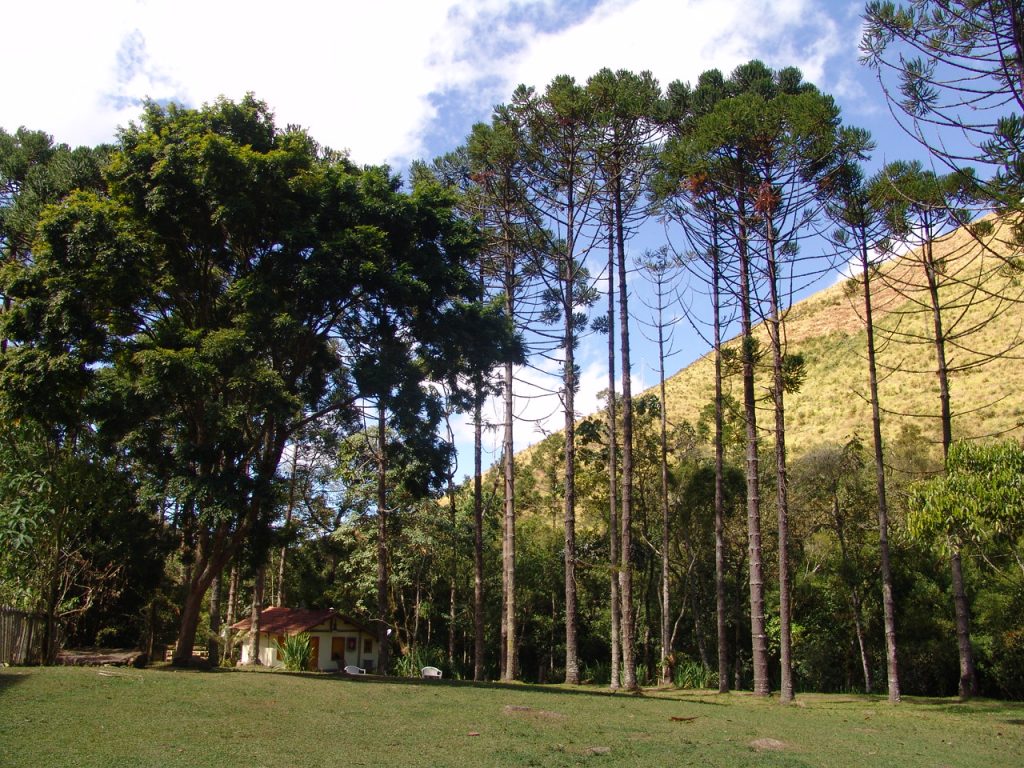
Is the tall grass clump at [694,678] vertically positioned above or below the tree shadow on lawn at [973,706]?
below

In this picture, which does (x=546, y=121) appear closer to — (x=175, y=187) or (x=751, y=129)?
(x=751, y=129)

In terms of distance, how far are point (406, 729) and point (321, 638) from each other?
26.6 metres

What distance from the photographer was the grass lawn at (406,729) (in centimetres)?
716

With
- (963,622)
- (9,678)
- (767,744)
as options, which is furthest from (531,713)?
(963,622)

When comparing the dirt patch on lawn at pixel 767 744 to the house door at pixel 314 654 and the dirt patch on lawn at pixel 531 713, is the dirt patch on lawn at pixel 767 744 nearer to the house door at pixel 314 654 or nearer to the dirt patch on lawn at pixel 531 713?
the dirt patch on lawn at pixel 531 713

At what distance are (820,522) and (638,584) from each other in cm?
860

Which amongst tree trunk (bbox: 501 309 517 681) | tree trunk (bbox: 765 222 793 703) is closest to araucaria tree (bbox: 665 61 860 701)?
tree trunk (bbox: 765 222 793 703)

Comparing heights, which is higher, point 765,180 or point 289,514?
point 765,180

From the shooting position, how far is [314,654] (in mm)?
32875

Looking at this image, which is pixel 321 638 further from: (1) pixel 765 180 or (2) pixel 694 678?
(1) pixel 765 180

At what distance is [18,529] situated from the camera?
13.4 meters

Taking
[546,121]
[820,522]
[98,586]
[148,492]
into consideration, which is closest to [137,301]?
[148,492]

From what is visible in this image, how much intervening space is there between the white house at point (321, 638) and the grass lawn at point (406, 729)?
20.0 metres

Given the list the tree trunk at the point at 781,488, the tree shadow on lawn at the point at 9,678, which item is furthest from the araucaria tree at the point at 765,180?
the tree shadow on lawn at the point at 9,678
